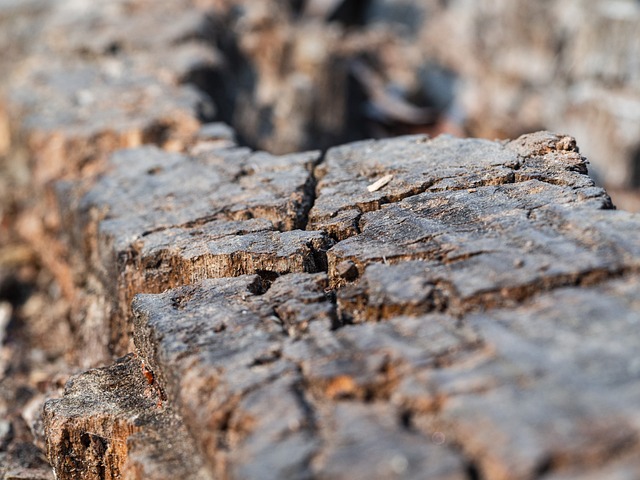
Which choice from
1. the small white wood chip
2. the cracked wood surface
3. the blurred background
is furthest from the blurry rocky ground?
the small white wood chip

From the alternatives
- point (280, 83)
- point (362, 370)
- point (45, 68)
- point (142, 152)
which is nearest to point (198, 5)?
point (280, 83)

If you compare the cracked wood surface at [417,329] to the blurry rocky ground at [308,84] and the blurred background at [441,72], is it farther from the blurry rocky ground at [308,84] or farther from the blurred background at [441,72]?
the blurred background at [441,72]

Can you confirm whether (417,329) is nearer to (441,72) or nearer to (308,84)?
(308,84)

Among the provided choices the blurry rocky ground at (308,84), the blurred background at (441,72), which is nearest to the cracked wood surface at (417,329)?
the blurry rocky ground at (308,84)

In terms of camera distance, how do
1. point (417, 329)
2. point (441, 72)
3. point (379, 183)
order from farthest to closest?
point (441, 72), point (379, 183), point (417, 329)

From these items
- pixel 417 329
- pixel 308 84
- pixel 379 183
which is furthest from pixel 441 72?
pixel 417 329

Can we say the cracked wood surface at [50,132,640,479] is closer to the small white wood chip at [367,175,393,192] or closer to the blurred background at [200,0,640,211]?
the small white wood chip at [367,175,393,192]

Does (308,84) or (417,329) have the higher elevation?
(417,329)
